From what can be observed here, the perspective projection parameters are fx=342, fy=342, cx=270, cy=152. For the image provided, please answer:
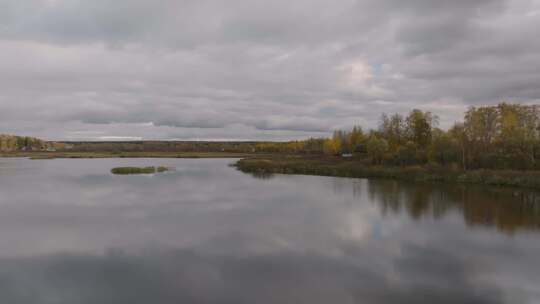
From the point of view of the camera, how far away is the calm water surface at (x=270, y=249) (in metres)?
10.4

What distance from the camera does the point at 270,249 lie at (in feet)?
47.8

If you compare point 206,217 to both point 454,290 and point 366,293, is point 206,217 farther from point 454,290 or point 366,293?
point 454,290

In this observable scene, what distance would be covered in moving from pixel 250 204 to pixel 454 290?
1625 centimetres

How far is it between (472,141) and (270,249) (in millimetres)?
41596

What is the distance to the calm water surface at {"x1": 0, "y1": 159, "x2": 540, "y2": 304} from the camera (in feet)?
34.3

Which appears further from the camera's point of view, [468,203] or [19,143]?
[19,143]

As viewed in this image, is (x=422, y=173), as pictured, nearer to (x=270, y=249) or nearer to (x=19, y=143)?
(x=270, y=249)

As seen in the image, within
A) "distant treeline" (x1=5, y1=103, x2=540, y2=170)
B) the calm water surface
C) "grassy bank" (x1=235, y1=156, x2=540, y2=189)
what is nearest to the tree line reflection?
the calm water surface

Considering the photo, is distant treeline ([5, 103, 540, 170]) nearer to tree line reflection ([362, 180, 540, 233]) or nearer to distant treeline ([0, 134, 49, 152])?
tree line reflection ([362, 180, 540, 233])

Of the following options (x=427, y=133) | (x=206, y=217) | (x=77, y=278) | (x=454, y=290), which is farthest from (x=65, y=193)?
(x=427, y=133)

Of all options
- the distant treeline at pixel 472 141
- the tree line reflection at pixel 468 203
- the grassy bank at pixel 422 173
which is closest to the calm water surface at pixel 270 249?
the tree line reflection at pixel 468 203

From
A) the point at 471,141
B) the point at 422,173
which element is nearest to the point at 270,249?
the point at 422,173

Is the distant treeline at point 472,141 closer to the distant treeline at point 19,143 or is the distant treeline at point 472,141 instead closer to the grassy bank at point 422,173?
the grassy bank at point 422,173

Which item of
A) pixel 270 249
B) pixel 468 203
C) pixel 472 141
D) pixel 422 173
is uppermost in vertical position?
pixel 472 141
